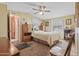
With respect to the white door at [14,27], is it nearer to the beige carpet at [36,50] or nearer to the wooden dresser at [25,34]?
the wooden dresser at [25,34]

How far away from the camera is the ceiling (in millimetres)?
1854

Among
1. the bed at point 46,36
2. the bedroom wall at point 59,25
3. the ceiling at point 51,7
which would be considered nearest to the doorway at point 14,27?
the ceiling at point 51,7

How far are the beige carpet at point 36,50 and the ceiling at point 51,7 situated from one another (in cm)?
43

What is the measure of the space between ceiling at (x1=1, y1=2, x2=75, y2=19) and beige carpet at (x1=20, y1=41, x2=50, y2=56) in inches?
17.0

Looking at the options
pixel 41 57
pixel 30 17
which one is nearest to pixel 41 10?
pixel 30 17

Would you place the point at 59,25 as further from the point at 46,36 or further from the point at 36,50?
the point at 36,50

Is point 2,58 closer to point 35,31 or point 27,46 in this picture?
point 27,46

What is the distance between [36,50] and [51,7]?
0.67 m

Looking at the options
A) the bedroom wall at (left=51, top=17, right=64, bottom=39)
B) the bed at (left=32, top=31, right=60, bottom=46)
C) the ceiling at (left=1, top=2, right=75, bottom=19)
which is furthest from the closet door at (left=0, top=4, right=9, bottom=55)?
the bedroom wall at (left=51, top=17, right=64, bottom=39)

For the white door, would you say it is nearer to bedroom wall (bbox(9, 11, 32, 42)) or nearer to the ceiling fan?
bedroom wall (bbox(9, 11, 32, 42))

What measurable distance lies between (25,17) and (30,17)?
2.9 inches

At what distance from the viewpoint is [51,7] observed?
1873 millimetres

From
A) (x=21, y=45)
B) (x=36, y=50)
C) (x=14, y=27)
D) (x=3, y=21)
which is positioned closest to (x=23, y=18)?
(x=14, y=27)

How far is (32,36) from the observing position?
6.15 ft
